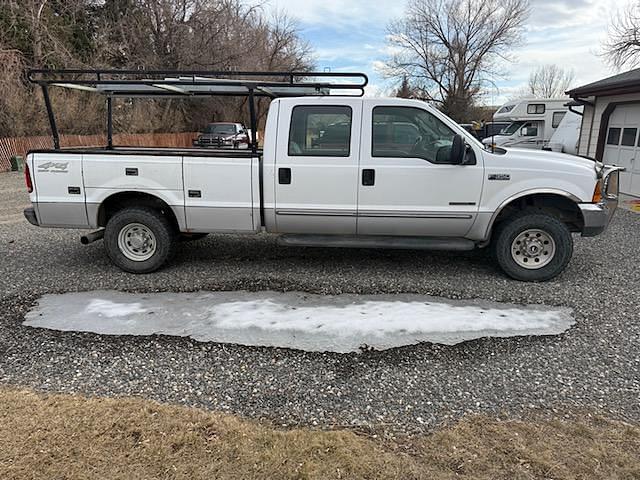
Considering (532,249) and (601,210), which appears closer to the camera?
(601,210)

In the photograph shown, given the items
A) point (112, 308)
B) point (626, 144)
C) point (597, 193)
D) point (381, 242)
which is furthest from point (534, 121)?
point (112, 308)

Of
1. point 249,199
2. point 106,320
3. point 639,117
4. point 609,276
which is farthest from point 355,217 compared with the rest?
point 639,117

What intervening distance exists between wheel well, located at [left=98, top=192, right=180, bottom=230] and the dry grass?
287 centimetres

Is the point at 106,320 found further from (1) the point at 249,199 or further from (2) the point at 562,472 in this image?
(2) the point at 562,472

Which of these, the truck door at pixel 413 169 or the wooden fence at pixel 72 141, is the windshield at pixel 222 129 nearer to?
the wooden fence at pixel 72 141

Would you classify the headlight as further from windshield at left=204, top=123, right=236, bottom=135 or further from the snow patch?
windshield at left=204, top=123, right=236, bottom=135

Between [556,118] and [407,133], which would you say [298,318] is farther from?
[556,118]

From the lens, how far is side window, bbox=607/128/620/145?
41.8 ft

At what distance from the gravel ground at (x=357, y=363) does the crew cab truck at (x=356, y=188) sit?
1.53ft

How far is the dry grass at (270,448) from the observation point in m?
2.34

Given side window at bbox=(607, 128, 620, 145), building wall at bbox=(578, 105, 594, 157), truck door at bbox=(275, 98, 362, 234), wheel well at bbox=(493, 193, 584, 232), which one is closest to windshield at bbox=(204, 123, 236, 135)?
building wall at bbox=(578, 105, 594, 157)

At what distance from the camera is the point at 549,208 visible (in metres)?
5.28

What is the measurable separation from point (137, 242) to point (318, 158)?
7.78 ft

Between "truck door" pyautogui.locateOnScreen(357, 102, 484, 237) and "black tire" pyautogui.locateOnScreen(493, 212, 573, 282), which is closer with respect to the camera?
"truck door" pyautogui.locateOnScreen(357, 102, 484, 237)
